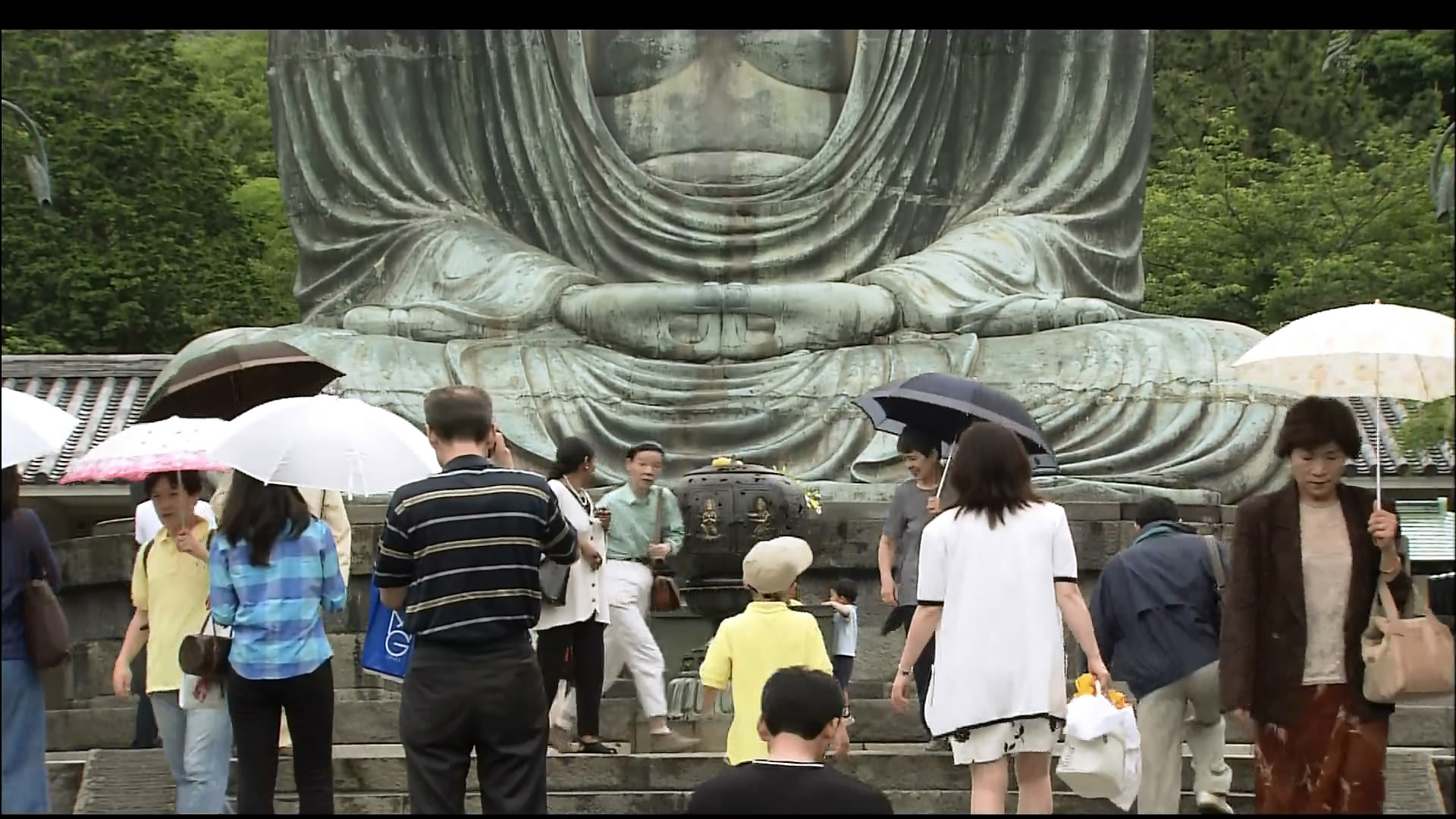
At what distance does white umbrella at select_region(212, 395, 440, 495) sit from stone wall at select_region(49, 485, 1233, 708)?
2.73 m

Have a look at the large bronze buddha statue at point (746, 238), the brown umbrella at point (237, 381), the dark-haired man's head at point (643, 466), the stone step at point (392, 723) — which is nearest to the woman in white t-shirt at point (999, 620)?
the stone step at point (392, 723)

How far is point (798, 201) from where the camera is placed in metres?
12.1

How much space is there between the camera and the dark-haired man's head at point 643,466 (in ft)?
26.5

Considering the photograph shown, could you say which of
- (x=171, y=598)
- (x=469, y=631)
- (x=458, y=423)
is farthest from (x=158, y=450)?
(x=469, y=631)

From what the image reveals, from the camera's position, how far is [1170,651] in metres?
6.85

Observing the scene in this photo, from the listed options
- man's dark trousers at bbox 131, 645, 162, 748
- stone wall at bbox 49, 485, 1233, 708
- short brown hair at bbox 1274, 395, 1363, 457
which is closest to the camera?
short brown hair at bbox 1274, 395, 1363, 457

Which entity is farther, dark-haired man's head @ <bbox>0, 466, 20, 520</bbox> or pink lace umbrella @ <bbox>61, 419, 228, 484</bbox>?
pink lace umbrella @ <bbox>61, 419, 228, 484</bbox>

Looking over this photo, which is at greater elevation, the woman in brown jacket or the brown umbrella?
the brown umbrella

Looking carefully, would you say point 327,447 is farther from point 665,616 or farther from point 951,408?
point 665,616

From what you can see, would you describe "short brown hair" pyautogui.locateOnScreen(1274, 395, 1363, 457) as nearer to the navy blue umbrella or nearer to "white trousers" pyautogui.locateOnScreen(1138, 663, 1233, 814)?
"white trousers" pyautogui.locateOnScreen(1138, 663, 1233, 814)

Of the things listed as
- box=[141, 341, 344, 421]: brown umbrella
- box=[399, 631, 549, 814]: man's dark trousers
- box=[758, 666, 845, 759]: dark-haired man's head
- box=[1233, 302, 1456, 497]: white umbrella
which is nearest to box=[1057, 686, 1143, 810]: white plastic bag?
box=[1233, 302, 1456, 497]: white umbrella

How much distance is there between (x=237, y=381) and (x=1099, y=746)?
9.96ft

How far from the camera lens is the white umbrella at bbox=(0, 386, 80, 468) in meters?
5.90
